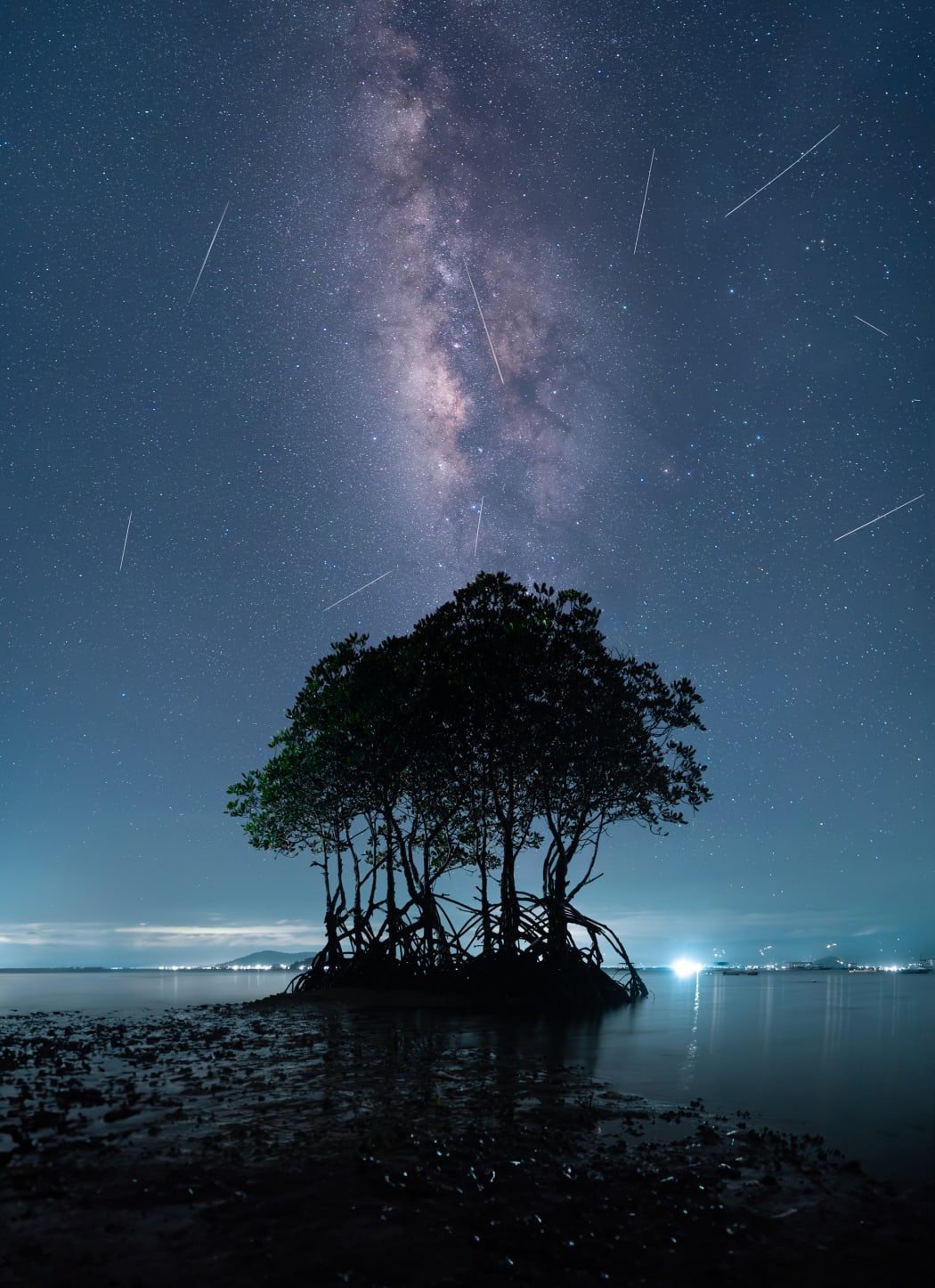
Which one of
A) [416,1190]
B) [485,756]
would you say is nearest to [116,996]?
[485,756]

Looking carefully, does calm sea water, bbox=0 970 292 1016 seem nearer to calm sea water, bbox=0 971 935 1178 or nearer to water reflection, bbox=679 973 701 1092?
calm sea water, bbox=0 971 935 1178

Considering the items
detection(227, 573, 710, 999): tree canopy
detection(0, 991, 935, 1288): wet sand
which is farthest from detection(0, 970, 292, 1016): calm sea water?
detection(0, 991, 935, 1288): wet sand

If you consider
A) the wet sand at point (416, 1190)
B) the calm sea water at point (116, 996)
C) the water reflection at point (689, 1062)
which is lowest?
the calm sea water at point (116, 996)

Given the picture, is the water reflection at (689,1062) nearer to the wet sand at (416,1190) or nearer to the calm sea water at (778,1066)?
the calm sea water at (778,1066)

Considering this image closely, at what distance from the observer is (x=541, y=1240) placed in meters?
6.50

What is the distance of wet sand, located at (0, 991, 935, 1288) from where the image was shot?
6086 mm

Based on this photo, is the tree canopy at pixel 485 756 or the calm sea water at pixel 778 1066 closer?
the calm sea water at pixel 778 1066

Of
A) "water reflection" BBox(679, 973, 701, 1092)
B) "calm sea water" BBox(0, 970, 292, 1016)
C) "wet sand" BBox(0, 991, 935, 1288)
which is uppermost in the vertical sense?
"wet sand" BBox(0, 991, 935, 1288)

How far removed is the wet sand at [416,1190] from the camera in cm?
609

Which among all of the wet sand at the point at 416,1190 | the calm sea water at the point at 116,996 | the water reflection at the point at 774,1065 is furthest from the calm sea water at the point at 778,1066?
the calm sea water at the point at 116,996

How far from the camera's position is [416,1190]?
763cm

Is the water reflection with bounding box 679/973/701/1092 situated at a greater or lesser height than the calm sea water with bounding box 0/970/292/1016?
greater

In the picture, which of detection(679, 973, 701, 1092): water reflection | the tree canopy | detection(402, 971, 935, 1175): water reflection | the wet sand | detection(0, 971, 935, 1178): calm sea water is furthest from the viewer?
the tree canopy

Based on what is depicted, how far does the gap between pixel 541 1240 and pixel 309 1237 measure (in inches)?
77.8
